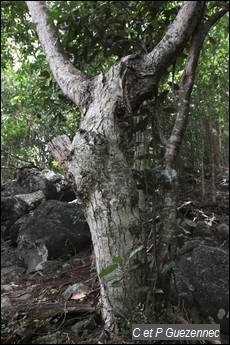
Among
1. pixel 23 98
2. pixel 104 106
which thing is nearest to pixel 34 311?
pixel 104 106

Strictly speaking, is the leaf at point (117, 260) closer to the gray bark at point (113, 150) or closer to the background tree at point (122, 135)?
the background tree at point (122, 135)

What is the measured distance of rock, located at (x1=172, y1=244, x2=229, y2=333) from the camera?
2.60 meters

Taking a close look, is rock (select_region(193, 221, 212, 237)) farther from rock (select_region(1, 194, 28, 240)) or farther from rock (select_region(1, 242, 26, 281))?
rock (select_region(1, 194, 28, 240))

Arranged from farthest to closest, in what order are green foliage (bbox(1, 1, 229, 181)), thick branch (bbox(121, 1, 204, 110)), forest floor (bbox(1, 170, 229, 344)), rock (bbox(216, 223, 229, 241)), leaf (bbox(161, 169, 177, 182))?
rock (bbox(216, 223, 229, 241)), green foliage (bbox(1, 1, 229, 181)), thick branch (bbox(121, 1, 204, 110)), forest floor (bbox(1, 170, 229, 344)), leaf (bbox(161, 169, 177, 182))

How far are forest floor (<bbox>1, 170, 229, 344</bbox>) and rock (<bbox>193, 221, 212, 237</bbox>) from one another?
30cm

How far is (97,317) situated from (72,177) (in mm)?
1029

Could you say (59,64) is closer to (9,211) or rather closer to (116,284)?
(116,284)

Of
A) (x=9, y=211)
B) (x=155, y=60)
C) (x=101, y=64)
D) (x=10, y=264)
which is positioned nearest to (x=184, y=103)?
(x=155, y=60)

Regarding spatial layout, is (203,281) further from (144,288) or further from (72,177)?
(72,177)

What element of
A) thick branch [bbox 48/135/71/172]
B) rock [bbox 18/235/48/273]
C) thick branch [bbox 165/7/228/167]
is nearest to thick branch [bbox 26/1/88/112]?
thick branch [bbox 48/135/71/172]

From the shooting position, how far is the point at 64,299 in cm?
300

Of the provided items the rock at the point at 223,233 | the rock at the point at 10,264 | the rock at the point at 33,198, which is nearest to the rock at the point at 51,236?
the rock at the point at 10,264

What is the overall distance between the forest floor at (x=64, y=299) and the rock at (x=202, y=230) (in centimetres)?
30

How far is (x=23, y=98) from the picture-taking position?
25.7 feet
